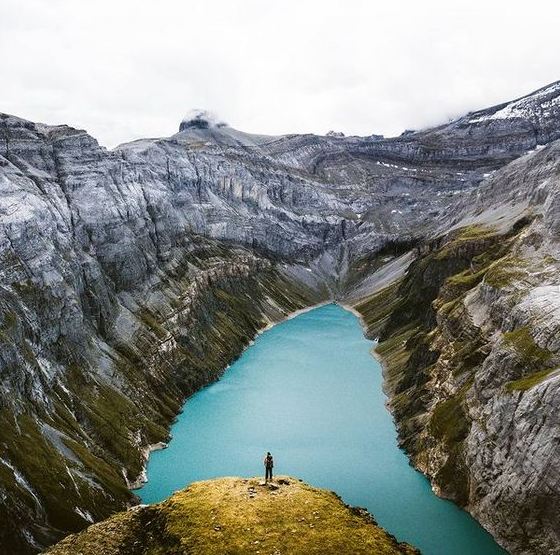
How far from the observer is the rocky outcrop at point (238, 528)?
4375 centimetres

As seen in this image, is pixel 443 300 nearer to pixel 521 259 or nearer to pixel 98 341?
pixel 521 259

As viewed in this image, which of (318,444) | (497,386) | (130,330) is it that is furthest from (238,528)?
(130,330)

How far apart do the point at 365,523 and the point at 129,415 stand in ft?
175

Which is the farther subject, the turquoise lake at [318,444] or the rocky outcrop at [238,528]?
the turquoise lake at [318,444]

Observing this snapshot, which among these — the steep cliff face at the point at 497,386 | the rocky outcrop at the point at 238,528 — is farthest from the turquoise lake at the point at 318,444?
the rocky outcrop at the point at 238,528

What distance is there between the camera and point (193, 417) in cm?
10544

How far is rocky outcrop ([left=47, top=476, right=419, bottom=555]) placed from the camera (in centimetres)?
4375

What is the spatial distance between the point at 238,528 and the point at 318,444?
43621mm

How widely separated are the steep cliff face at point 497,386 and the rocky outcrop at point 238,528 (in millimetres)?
16446

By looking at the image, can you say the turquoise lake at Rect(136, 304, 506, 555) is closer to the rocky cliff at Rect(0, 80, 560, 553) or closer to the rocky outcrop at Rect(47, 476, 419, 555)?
the rocky cliff at Rect(0, 80, 560, 553)

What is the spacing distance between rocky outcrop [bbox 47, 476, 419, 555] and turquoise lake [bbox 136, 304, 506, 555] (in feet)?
48.9

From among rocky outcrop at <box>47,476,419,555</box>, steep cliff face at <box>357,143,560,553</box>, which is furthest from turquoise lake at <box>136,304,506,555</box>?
rocky outcrop at <box>47,476,419,555</box>

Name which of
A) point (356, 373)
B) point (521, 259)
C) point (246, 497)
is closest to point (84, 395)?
point (246, 497)

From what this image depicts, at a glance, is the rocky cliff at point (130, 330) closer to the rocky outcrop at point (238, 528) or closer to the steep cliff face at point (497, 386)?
the steep cliff face at point (497, 386)
